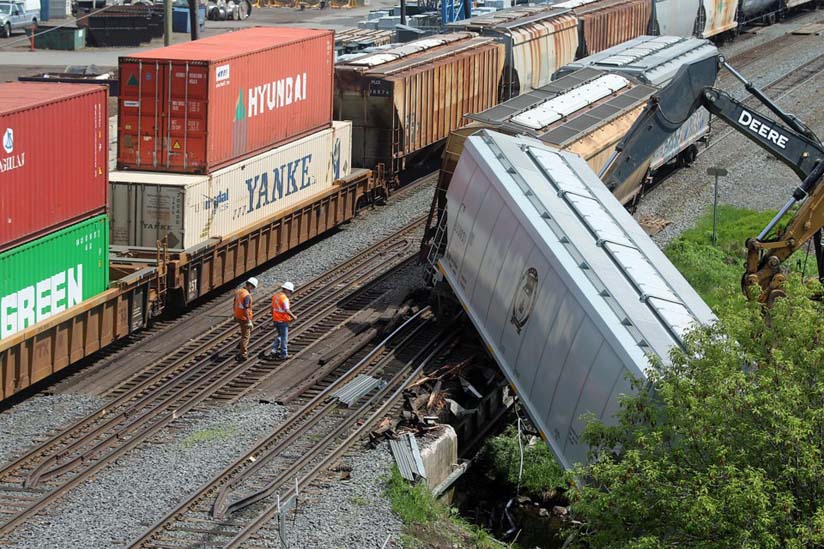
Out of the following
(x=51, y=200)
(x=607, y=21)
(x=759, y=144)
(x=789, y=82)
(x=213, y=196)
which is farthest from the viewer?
(x=789, y=82)

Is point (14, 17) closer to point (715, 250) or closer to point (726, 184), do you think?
point (726, 184)

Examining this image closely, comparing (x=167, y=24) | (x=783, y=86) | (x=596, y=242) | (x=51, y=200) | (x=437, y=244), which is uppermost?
(x=167, y=24)

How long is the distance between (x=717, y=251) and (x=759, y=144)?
9943 mm

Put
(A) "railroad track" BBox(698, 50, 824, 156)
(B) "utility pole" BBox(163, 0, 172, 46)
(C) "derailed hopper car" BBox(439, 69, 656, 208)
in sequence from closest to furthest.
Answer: (C) "derailed hopper car" BBox(439, 69, 656, 208) → (B) "utility pole" BBox(163, 0, 172, 46) → (A) "railroad track" BBox(698, 50, 824, 156)

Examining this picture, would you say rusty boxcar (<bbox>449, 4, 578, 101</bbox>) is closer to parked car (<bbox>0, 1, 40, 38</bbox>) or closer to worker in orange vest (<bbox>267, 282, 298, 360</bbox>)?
worker in orange vest (<bbox>267, 282, 298, 360</bbox>)

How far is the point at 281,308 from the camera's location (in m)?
22.1

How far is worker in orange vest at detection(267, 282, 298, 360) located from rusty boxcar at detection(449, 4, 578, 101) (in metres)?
21.2

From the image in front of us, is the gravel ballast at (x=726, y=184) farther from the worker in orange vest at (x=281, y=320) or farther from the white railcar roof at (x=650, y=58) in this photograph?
the worker in orange vest at (x=281, y=320)

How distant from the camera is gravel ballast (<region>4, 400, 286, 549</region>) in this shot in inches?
629

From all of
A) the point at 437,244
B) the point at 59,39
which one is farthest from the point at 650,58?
the point at 59,39

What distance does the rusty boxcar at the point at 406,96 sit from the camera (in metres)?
34.1

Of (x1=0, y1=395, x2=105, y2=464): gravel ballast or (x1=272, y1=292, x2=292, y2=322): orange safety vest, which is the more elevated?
(x1=272, y1=292, x2=292, y2=322): orange safety vest

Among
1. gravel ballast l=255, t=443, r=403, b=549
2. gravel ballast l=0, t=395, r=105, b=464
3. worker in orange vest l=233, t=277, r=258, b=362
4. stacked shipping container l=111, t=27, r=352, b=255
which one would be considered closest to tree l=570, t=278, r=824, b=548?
gravel ballast l=255, t=443, r=403, b=549

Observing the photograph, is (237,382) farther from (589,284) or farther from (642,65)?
(642,65)
